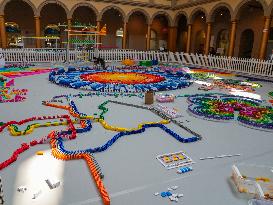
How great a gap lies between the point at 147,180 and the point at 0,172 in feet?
6.53

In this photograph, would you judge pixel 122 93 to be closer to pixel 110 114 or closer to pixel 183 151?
pixel 110 114

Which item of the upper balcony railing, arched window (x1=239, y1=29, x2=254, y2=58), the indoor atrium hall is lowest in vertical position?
the indoor atrium hall

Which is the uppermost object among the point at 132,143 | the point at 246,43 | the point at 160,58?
the point at 246,43

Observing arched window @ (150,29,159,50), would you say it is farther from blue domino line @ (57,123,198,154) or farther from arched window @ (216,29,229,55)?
blue domino line @ (57,123,198,154)

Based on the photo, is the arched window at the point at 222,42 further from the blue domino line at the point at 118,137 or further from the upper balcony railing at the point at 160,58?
the blue domino line at the point at 118,137

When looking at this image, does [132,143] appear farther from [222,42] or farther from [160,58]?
[222,42]

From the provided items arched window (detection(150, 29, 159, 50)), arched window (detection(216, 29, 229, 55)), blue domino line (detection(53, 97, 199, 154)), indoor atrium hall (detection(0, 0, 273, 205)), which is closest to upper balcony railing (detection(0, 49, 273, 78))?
indoor atrium hall (detection(0, 0, 273, 205))

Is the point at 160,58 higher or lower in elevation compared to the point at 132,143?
higher

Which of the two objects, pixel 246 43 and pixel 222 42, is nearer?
pixel 246 43

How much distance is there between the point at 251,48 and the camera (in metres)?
20.1

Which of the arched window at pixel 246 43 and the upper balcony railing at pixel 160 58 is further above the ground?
the arched window at pixel 246 43

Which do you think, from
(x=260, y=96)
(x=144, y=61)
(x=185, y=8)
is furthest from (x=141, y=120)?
(x=185, y=8)

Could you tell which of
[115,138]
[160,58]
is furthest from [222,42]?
[115,138]

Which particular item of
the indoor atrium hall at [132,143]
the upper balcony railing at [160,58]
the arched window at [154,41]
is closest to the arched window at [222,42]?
the upper balcony railing at [160,58]
